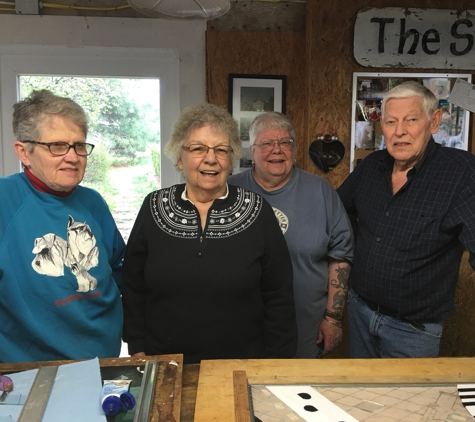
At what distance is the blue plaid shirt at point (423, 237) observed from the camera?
4.92 ft

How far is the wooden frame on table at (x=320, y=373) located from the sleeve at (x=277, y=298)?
33cm

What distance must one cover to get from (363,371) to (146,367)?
20.9 inches

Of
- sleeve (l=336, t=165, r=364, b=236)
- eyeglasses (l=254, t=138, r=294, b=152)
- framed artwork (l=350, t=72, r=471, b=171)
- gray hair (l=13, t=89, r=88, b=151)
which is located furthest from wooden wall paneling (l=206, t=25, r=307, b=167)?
gray hair (l=13, t=89, r=88, b=151)

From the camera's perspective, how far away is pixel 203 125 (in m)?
1.44

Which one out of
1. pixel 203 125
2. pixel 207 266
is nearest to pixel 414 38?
pixel 203 125

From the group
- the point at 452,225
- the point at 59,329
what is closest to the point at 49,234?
the point at 59,329

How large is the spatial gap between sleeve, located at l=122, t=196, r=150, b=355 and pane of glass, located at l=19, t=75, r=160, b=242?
1533mm

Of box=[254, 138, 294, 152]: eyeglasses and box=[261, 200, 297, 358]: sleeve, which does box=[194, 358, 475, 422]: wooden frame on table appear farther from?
box=[254, 138, 294, 152]: eyeglasses

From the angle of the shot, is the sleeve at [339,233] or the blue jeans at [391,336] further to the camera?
the sleeve at [339,233]

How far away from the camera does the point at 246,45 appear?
2779mm

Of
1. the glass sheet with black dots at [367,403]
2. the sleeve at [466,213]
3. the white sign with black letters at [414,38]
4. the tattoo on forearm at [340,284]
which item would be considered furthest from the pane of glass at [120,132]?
the glass sheet with black dots at [367,403]

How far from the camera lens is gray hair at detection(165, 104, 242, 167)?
1446 millimetres

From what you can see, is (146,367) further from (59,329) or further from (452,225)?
(452,225)

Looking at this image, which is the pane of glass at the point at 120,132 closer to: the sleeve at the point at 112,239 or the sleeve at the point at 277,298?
the sleeve at the point at 112,239
